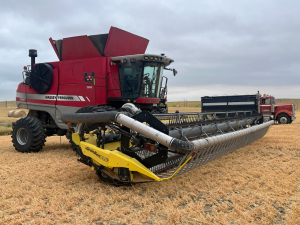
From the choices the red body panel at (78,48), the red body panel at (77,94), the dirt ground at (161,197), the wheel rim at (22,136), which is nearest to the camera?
the dirt ground at (161,197)

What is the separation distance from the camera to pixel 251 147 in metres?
6.16

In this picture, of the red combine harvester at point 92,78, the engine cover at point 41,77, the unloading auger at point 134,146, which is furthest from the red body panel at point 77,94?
the unloading auger at point 134,146

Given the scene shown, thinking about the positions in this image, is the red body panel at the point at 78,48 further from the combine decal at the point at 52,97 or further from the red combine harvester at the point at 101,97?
the combine decal at the point at 52,97

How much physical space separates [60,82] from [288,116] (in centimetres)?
1289

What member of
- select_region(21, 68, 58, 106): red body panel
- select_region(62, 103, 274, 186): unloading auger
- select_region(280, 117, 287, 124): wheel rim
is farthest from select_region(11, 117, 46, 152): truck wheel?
select_region(280, 117, 287, 124): wheel rim

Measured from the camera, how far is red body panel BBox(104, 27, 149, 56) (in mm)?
6156

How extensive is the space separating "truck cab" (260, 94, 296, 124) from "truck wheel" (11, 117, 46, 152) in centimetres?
1204

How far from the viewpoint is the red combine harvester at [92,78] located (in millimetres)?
6031

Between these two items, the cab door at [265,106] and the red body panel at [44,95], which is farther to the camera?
the cab door at [265,106]

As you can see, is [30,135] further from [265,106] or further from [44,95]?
[265,106]

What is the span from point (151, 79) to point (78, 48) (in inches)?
80.2

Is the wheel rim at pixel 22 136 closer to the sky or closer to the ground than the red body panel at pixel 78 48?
closer to the ground

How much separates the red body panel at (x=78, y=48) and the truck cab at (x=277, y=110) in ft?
36.4

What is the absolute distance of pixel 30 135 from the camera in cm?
607
